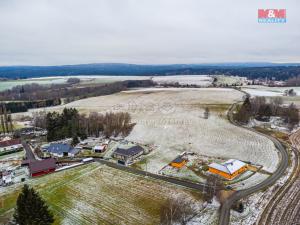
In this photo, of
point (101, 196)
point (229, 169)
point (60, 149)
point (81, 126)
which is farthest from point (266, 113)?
point (60, 149)

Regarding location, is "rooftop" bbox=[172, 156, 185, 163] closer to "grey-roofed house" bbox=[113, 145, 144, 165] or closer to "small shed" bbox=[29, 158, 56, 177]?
"grey-roofed house" bbox=[113, 145, 144, 165]

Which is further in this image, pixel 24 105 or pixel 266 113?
pixel 24 105

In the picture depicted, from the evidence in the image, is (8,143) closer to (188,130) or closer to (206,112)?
(188,130)

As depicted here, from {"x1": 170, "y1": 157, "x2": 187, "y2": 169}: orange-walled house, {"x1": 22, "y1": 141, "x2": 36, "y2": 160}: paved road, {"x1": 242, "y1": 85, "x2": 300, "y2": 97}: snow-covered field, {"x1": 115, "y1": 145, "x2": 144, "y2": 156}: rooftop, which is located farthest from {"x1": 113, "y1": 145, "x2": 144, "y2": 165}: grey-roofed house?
{"x1": 242, "y1": 85, "x2": 300, "y2": 97}: snow-covered field

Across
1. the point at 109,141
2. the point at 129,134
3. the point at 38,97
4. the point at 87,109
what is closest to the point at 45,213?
the point at 109,141

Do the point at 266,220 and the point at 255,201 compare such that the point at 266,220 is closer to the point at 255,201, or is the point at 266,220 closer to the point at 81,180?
the point at 255,201

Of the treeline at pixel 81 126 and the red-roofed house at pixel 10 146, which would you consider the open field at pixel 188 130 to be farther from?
the red-roofed house at pixel 10 146
